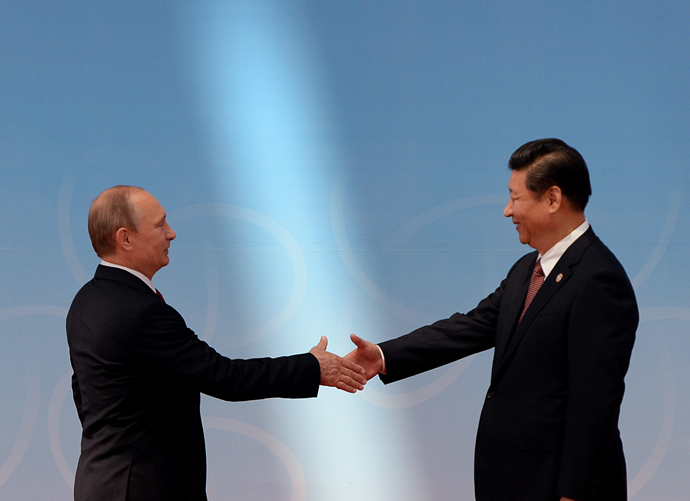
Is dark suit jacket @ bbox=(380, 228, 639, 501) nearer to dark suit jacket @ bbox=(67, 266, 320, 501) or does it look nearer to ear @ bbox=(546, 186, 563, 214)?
ear @ bbox=(546, 186, 563, 214)

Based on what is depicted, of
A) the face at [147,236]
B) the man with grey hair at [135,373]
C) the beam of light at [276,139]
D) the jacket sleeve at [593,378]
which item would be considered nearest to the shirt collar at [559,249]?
the jacket sleeve at [593,378]

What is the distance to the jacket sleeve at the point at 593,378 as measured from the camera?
135 cm

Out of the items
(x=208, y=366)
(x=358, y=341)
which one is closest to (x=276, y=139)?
(x=358, y=341)

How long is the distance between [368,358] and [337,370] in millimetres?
227

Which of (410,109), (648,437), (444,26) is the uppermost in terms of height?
(444,26)

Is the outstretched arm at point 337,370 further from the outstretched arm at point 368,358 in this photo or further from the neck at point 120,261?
the neck at point 120,261

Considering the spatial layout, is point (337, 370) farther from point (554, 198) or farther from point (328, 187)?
point (328, 187)

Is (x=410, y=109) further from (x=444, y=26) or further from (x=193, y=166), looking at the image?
→ (x=193, y=166)

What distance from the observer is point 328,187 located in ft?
9.00

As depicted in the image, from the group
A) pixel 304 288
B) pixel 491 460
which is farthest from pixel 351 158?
pixel 491 460

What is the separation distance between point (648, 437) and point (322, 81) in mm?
2181

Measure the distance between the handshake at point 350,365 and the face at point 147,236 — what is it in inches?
22.7

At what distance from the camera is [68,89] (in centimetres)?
276

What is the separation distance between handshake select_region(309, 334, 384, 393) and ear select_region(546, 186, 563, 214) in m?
0.80
